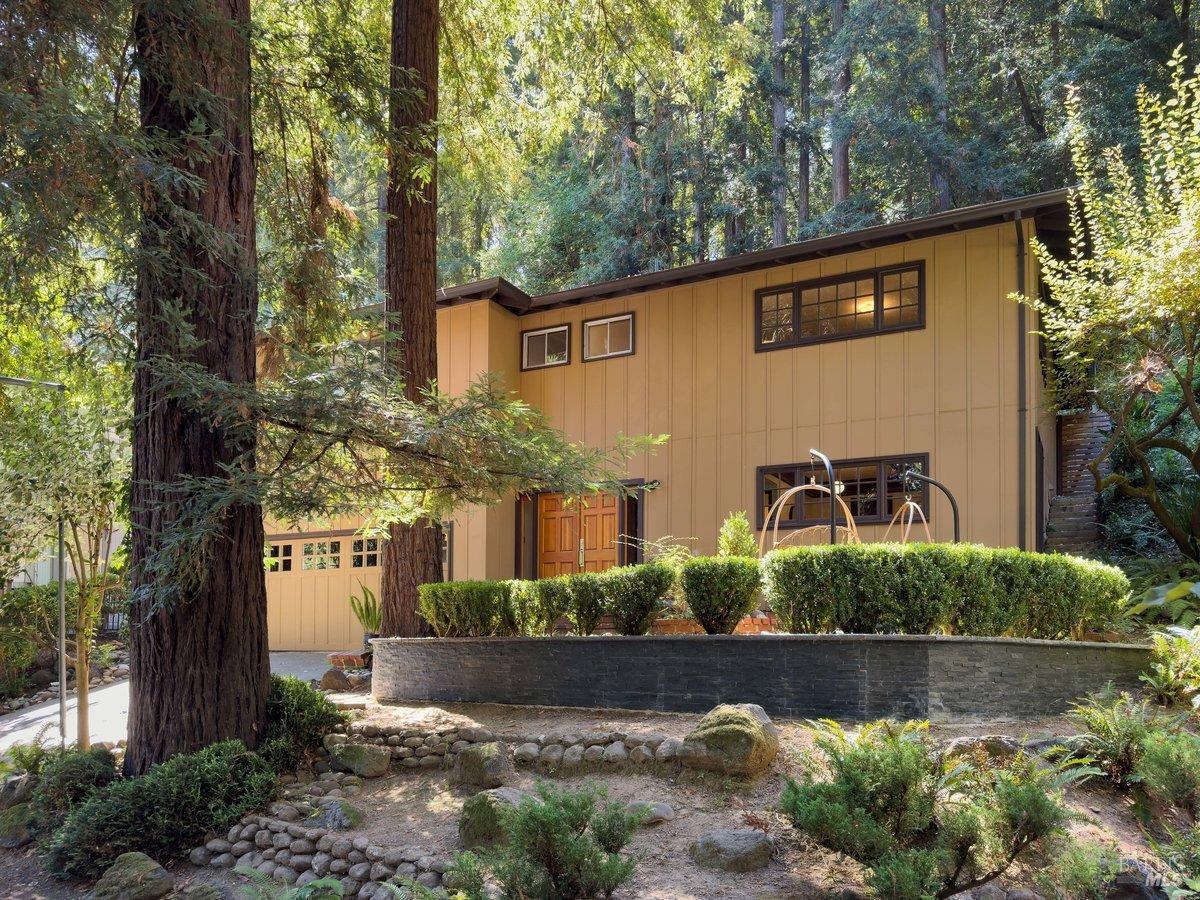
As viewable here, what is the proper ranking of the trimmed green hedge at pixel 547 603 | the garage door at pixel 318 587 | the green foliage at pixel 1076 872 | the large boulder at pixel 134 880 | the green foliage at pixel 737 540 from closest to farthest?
the green foliage at pixel 1076 872, the large boulder at pixel 134 880, the trimmed green hedge at pixel 547 603, the green foliage at pixel 737 540, the garage door at pixel 318 587

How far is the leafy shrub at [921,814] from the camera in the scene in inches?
199

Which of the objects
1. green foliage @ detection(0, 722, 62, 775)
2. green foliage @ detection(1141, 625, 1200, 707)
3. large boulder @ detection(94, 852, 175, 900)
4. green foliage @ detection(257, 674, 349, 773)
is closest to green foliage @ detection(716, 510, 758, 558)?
green foliage @ detection(1141, 625, 1200, 707)

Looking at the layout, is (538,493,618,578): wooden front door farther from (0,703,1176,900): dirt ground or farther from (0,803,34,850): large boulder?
(0,803,34,850): large boulder

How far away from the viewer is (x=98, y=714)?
452 inches

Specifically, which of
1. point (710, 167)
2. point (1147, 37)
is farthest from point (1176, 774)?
point (710, 167)

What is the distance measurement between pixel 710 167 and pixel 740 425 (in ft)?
42.0

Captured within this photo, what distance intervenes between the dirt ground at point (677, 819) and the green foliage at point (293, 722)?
0.64 meters

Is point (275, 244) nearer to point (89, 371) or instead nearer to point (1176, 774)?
point (89, 371)

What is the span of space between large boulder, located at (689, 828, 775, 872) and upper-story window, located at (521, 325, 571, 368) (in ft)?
32.1

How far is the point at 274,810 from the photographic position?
273 inches

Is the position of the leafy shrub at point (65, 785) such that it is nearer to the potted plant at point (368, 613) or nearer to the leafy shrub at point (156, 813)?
the leafy shrub at point (156, 813)

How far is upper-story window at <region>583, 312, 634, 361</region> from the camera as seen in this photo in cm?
1433

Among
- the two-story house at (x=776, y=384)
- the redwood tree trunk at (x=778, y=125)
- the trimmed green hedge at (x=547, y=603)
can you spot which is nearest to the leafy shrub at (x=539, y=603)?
the trimmed green hedge at (x=547, y=603)

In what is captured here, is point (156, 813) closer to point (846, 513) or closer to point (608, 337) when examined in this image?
point (846, 513)
